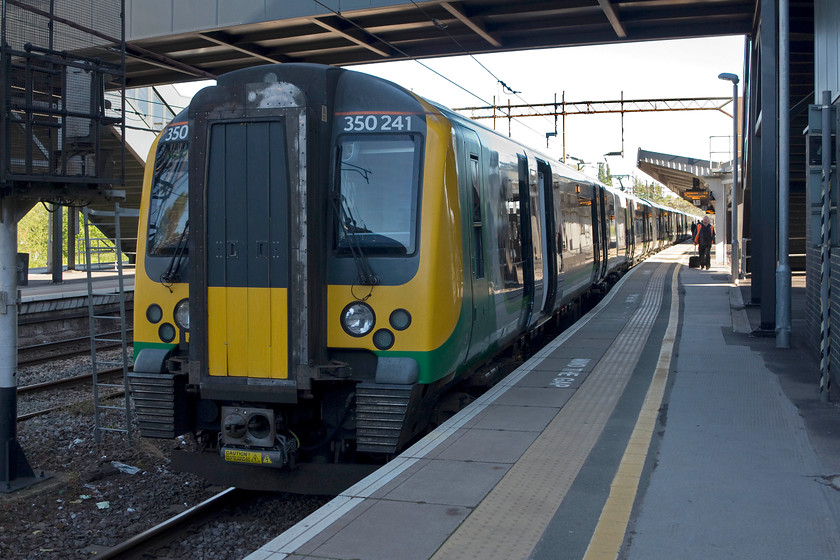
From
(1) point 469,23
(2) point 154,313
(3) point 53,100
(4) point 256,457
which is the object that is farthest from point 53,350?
(4) point 256,457

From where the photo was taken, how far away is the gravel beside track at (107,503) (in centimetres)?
613

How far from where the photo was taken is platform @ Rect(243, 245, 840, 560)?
4.18 metres

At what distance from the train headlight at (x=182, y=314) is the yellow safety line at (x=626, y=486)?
3381 millimetres

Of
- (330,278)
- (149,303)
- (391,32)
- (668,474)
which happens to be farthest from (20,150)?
(391,32)

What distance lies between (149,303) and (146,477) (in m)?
2.27

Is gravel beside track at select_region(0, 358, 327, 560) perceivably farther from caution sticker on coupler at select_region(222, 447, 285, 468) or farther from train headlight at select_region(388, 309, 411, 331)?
train headlight at select_region(388, 309, 411, 331)

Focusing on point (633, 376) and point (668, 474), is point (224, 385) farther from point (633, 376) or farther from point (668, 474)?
point (633, 376)

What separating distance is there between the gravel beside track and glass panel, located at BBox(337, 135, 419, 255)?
2.25m

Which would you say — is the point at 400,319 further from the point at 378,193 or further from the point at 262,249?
the point at 262,249

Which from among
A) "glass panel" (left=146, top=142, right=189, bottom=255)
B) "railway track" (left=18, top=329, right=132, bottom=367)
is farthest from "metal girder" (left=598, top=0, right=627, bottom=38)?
"glass panel" (left=146, top=142, right=189, bottom=255)

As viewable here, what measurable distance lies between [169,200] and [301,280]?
160cm

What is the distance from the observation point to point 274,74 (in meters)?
6.11

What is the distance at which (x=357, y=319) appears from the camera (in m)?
6.09

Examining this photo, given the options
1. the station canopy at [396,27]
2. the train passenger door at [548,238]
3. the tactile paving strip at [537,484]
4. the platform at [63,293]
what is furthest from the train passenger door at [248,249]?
the station canopy at [396,27]
